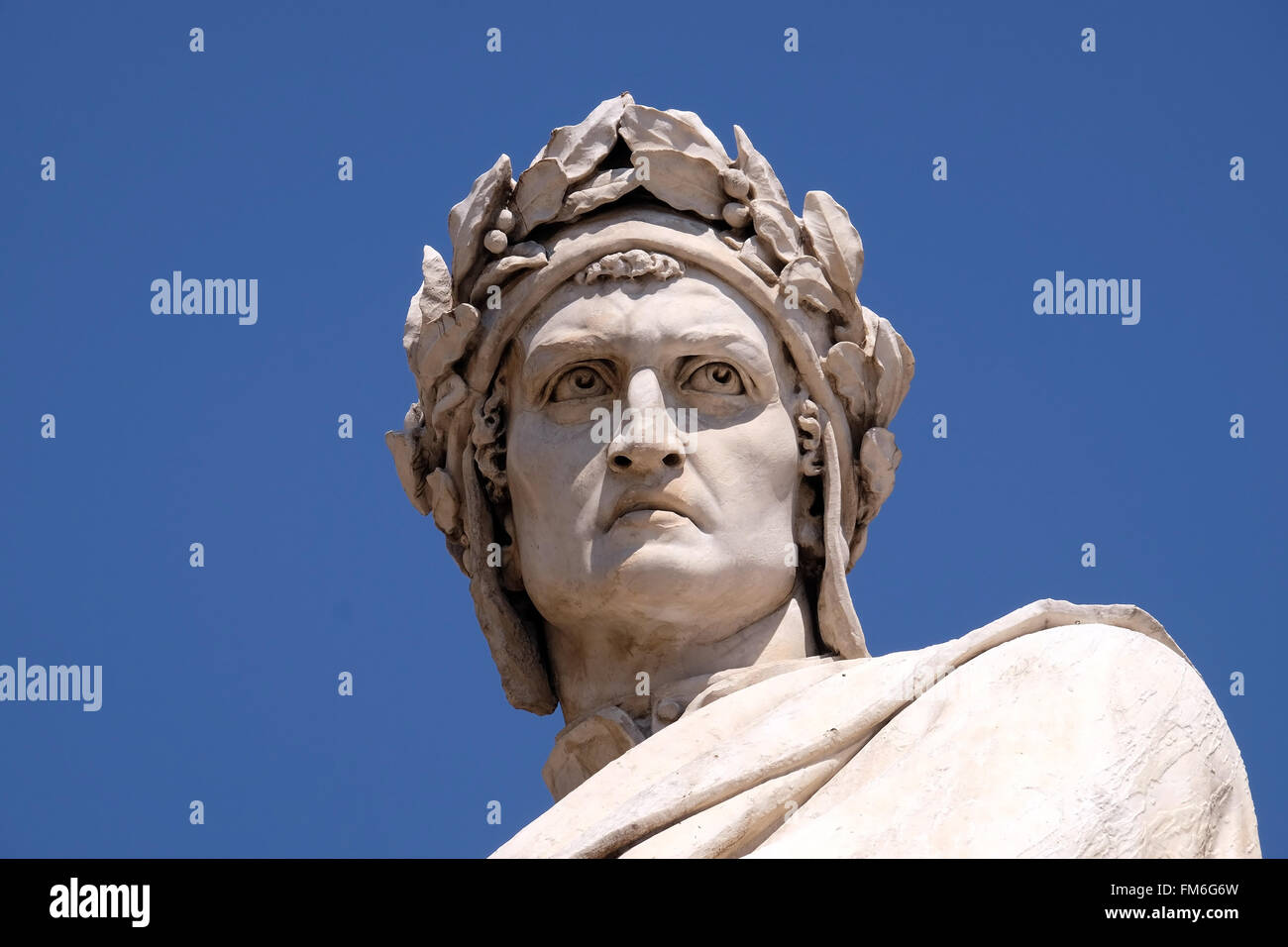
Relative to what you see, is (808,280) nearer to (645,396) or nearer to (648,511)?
(645,396)

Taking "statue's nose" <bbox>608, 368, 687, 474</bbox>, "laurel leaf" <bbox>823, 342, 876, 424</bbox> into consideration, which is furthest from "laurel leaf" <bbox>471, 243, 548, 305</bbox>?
"laurel leaf" <bbox>823, 342, 876, 424</bbox>

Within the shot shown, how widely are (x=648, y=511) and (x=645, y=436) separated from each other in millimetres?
332

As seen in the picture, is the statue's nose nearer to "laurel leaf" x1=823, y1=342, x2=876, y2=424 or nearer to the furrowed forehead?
the furrowed forehead

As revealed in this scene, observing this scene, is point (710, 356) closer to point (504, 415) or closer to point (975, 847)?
point (504, 415)

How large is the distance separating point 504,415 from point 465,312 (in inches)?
20.5

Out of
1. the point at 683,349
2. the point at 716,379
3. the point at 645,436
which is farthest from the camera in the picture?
the point at 716,379

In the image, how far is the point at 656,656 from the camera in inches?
595

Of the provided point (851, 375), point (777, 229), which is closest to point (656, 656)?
point (851, 375)

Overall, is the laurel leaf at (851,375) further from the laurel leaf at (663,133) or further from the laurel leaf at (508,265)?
the laurel leaf at (508,265)

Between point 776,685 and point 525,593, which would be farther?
point 525,593
